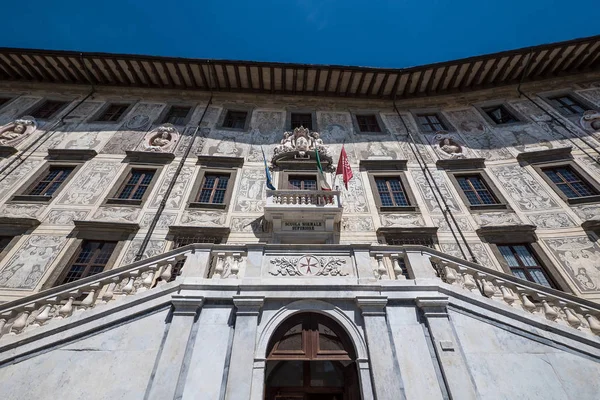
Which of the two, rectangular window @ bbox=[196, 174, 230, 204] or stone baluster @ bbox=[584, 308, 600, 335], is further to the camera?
rectangular window @ bbox=[196, 174, 230, 204]

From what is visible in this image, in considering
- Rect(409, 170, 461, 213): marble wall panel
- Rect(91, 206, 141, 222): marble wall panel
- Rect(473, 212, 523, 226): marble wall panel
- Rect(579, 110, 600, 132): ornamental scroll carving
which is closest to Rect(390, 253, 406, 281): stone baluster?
Rect(409, 170, 461, 213): marble wall panel

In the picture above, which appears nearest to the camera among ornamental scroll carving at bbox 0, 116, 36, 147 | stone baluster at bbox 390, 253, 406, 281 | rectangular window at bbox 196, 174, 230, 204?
stone baluster at bbox 390, 253, 406, 281

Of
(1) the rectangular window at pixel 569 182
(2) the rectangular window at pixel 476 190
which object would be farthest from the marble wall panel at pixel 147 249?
(1) the rectangular window at pixel 569 182

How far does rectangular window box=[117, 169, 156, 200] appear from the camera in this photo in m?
10.7

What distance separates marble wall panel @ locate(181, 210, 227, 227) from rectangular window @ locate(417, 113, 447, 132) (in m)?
11.0

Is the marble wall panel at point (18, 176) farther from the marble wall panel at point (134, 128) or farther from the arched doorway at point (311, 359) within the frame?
the arched doorway at point (311, 359)

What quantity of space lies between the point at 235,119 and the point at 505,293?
44.8ft

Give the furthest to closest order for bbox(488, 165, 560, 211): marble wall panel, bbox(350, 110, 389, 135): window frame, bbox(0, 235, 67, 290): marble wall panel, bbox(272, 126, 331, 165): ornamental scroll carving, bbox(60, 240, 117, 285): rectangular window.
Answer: bbox(350, 110, 389, 135): window frame, bbox(272, 126, 331, 165): ornamental scroll carving, bbox(488, 165, 560, 211): marble wall panel, bbox(60, 240, 117, 285): rectangular window, bbox(0, 235, 67, 290): marble wall panel

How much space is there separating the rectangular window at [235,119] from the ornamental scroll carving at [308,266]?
10107mm

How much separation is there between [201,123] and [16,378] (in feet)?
38.4

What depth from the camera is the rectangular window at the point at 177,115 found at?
14.2m

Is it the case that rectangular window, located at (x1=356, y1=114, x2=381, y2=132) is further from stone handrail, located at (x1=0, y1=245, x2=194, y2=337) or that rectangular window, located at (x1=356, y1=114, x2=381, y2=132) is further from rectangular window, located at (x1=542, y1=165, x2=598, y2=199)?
stone handrail, located at (x1=0, y1=245, x2=194, y2=337)

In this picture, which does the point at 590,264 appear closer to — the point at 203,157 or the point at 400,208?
the point at 400,208

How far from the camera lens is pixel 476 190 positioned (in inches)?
441
